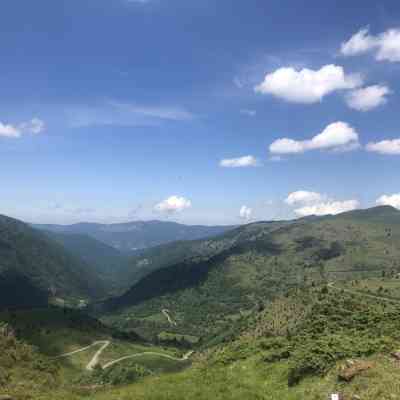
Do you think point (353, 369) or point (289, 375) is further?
point (289, 375)

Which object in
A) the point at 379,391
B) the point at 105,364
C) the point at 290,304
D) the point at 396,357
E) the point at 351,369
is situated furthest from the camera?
the point at 105,364

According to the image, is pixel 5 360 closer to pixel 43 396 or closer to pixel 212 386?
Answer: pixel 43 396

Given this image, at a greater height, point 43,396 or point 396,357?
point 396,357

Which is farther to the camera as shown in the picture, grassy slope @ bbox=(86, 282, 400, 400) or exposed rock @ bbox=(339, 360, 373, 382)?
exposed rock @ bbox=(339, 360, 373, 382)

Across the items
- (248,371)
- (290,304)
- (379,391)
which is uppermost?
(379,391)

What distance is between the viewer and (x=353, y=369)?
30.1 m

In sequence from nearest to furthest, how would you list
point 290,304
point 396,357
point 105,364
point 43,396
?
point 396,357
point 43,396
point 290,304
point 105,364

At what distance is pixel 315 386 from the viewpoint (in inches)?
1239

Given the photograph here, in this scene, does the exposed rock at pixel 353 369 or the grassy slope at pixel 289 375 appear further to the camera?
the exposed rock at pixel 353 369

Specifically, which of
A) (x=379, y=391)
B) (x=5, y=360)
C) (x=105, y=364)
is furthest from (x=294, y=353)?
(x=105, y=364)

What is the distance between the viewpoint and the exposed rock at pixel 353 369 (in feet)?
97.3

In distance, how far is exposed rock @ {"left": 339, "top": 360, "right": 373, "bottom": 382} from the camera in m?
29.7

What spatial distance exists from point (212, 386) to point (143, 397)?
683 centimetres

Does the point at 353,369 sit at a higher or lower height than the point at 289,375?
higher
